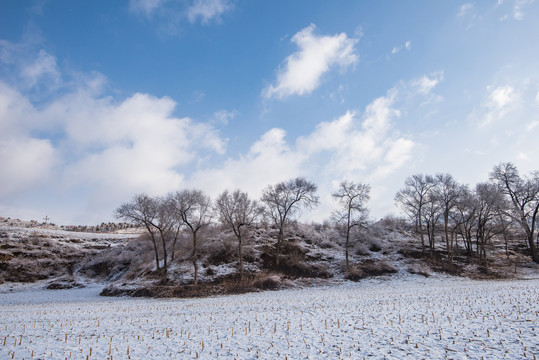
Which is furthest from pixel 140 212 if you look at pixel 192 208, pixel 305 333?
pixel 305 333

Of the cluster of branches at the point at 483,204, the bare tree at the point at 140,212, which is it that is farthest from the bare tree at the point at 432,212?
the bare tree at the point at 140,212

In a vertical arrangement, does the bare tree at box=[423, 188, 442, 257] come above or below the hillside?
above

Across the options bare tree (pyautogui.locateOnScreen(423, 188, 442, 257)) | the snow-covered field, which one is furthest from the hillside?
the snow-covered field

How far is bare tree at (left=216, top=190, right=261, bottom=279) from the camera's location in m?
36.7

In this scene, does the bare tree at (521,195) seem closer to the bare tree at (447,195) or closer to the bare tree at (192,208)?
the bare tree at (447,195)

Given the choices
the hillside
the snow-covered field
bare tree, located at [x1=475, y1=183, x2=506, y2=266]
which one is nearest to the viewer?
the snow-covered field

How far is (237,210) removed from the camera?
37625 millimetres

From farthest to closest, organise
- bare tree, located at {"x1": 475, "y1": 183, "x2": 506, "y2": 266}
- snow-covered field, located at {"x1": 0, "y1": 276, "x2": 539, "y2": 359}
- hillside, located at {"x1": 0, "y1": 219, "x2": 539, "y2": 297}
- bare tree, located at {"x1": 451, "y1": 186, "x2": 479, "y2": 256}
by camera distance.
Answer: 1. bare tree, located at {"x1": 451, "y1": 186, "x2": 479, "y2": 256}
2. bare tree, located at {"x1": 475, "y1": 183, "x2": 506, "y2": 266}
3. hillside, located at {"x1": 0, "y1": 219, "x2": 539, "y2": 297}
4. snow-covered field, located at {"x1": 0, "y1": 276, "x2": 539, "y2": 359}

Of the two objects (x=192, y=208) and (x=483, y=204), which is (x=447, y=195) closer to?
(x=483, y=204)

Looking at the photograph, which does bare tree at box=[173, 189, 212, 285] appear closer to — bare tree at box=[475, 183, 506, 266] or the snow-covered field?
the snow-covered field

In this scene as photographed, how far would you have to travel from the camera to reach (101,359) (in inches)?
360

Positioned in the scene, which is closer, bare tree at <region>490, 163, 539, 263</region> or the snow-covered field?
the snow-covered field

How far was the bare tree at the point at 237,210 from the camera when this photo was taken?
120 ft

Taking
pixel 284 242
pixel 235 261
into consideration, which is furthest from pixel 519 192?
pixel 235 261
